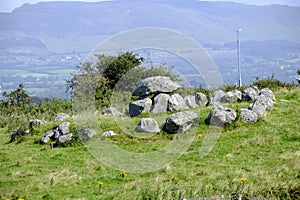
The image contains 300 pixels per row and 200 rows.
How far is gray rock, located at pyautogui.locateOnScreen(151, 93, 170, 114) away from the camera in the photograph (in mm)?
21950

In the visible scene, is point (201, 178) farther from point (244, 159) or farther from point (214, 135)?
point (214, 135)

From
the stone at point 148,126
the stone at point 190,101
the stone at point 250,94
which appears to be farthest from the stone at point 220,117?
the stone at point 250,94

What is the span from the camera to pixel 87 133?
18.6 meters

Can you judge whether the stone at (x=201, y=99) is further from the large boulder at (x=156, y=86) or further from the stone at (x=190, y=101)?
the large boulder at (x=156, y=86)

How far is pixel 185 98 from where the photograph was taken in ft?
76.1

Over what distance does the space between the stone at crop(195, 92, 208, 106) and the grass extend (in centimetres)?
336

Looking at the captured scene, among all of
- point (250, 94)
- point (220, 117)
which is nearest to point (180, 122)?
point (220, 117)

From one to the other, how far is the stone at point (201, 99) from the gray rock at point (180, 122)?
5053 mm

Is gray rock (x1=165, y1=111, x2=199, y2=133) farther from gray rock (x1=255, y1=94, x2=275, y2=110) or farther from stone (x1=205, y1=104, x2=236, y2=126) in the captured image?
gray rock (x1=255, y1=94, x2=275, y2=110)

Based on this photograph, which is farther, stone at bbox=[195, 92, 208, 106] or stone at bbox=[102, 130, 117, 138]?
stone at bbox=[195, 92, 208, 106]

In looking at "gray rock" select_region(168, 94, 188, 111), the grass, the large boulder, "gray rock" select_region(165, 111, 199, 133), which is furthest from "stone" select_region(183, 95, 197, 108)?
"gray rock" select_region(165, 111, 199, 133)

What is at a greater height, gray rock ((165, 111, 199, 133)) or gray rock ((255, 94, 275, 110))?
gray rock ((255, 94, 275, 110))

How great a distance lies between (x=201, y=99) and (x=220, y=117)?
5222 mm

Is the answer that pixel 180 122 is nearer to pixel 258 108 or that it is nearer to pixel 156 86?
pixel 258 108
